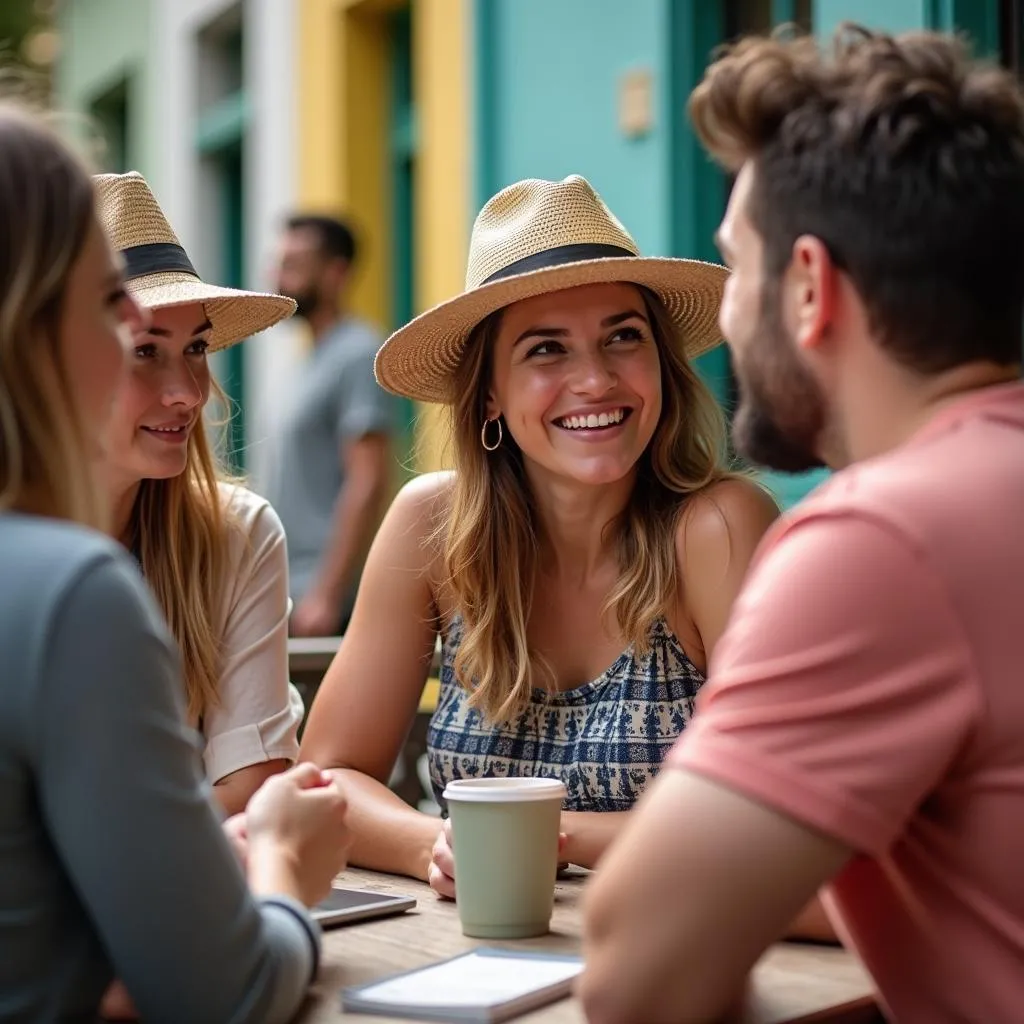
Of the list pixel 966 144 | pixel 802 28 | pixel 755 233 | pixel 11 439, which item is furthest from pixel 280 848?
pixel 802 28

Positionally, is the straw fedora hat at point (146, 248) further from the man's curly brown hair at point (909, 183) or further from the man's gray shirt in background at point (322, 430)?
the man's gray shirt in background at point (322, 430)

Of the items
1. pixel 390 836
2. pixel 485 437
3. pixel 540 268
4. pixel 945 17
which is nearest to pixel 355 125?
pixel 945 17

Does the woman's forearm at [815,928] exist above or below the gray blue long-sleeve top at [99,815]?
below

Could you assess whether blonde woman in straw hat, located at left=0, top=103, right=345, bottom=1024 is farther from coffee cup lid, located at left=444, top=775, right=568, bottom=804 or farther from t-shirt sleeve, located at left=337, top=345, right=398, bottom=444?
t-shirt sleeve, located at left=337, top=345, right=398, bottom=444

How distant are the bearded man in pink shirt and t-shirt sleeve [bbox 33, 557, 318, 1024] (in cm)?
30

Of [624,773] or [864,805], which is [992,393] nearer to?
[864,805]

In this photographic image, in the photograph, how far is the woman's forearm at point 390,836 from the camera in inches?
85.0

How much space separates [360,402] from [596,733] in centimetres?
336

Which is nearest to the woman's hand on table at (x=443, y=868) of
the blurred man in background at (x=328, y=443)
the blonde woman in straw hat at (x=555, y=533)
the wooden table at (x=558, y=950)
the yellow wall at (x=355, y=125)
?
the wooden table at (x=558, y=950)

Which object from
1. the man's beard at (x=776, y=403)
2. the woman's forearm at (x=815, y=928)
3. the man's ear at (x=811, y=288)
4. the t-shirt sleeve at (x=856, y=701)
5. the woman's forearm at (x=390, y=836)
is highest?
the man's ear at (x=811, y=288)

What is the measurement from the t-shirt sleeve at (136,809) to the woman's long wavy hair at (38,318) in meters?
0.14

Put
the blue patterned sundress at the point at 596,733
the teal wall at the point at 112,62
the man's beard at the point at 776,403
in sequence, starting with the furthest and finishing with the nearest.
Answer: the teal wall at the point at 112,62
the blue patterned sundress at the point at 596,733
the man's beard at the point at 776,403

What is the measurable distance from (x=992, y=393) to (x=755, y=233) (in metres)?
Answer: 0.29

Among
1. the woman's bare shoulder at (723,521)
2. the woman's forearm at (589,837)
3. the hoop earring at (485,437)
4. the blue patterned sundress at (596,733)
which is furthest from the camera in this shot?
the hoop earring at (485,437)
